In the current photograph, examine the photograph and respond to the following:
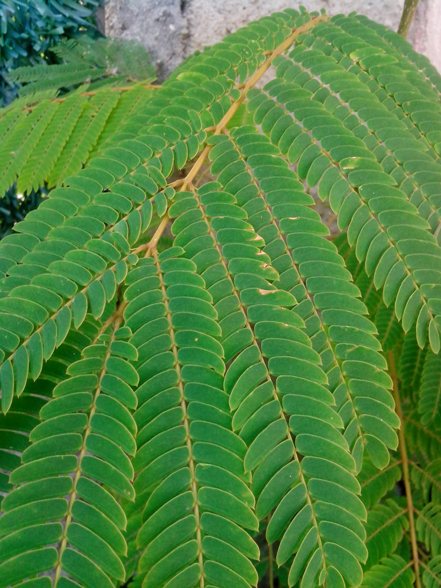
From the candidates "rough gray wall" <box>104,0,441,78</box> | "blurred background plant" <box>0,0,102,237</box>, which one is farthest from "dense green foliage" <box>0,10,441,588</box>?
"blurred background plant" <box>0,0,102,237</box>

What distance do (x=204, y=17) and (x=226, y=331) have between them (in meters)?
1.53

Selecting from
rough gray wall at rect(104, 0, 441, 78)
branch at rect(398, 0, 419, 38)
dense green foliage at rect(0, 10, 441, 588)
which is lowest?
dense green foliage at rect(0, 10, 441, 588)

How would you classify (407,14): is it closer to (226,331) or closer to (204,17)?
(204,17)

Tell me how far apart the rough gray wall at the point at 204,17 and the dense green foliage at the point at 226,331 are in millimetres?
726

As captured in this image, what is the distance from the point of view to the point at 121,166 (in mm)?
957

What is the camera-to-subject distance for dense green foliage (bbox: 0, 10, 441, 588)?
0.63 metres

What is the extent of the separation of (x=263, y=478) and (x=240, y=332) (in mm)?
193

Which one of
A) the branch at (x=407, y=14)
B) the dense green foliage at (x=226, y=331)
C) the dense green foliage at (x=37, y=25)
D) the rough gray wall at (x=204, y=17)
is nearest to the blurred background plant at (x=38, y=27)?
the dense green foliage at (x=37, y=25)

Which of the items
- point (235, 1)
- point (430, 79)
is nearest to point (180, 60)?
point (235, 1)

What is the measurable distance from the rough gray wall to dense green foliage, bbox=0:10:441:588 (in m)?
0.73

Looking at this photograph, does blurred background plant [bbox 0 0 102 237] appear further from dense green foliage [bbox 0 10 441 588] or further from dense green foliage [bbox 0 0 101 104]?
dense green foliage [bbox 0 10 441 588]

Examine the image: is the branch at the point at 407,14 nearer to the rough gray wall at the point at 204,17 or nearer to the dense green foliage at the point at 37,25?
the rough gray wall at the point at 204,17

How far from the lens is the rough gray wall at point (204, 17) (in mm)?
1907

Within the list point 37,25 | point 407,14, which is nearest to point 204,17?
point 407,14
